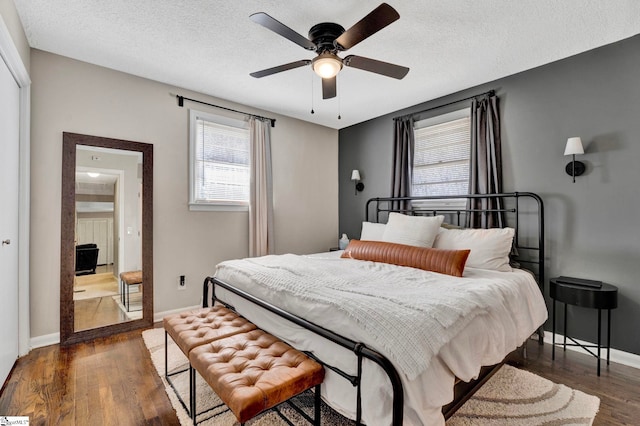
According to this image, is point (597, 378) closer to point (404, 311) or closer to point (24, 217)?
point (404, 311)

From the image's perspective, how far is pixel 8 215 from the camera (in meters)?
2.25

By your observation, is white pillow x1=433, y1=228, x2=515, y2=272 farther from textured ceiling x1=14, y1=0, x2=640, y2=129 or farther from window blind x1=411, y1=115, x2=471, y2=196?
textured ceiling x1=14, y1=0, x2=640, y2=129

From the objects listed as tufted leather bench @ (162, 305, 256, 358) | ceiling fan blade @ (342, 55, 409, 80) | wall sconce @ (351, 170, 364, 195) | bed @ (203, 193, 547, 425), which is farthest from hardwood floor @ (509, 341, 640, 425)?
wall sconce @ (351, 170, 364, 195)

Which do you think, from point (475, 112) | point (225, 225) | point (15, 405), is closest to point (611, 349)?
point (475, 112)

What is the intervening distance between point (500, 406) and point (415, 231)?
158 centimetres

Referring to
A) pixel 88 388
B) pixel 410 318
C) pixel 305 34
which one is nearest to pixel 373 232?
pixel 305 34

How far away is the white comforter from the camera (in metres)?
1.31

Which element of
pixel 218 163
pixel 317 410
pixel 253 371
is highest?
pixel 218 163

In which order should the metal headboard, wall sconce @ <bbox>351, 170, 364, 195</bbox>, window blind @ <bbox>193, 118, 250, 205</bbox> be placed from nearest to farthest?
1. the metal headboard
2. window blind @ <bbox>193, 118, 250, 205</bbox>
3. wall sconce @ <bbox>351, 170, 364, 195</bbox>

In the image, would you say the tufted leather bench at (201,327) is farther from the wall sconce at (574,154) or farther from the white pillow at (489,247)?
the wall sconce at (574,154)

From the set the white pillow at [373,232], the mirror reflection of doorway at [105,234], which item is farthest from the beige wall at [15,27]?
the white pillow at [373,232]

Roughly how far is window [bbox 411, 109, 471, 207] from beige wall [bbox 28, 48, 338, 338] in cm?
161

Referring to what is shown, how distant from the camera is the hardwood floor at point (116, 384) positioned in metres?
1.83

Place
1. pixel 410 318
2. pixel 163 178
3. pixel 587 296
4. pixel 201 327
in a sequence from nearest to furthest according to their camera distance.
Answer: pixel 410 318 < pixel 201 327 < pixel 587 296 < pixel 163 178
